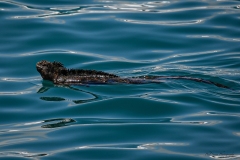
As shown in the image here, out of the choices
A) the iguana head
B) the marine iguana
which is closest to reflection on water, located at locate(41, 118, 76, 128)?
the marine iguana

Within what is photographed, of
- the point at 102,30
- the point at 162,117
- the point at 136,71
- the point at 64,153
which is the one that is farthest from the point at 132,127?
the point at 102,30

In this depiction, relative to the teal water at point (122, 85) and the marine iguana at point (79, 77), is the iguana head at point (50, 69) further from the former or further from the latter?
the teal water at point (122, 85)

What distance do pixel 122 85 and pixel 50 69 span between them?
1532 millimetres

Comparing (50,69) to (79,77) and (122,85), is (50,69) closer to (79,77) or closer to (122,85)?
(79,77)

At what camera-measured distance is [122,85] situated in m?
11.0

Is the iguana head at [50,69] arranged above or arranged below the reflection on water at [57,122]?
above

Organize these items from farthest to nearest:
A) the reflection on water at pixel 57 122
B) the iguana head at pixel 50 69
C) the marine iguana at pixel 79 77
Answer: the iguana head at pixel 50 69 → the marine iguana at pixel 79 77 → the reflection on water at pixel 57 122

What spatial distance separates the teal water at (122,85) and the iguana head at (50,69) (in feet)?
0.87

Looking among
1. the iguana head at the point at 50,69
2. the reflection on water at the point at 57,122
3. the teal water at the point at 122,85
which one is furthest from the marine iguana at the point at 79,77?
the reflection on water at the point at 57,122

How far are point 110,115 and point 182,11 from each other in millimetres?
8869

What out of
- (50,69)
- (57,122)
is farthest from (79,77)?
(57,122)

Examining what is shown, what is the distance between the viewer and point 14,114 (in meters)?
10.4

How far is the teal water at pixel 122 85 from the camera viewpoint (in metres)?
8.68

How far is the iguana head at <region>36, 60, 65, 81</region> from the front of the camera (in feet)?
36.6
